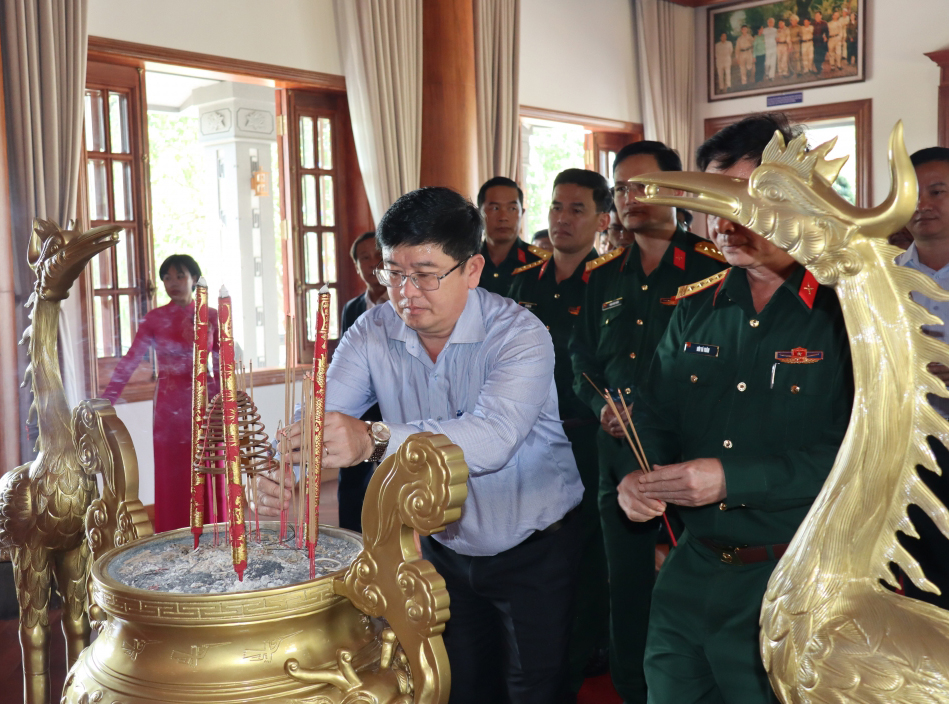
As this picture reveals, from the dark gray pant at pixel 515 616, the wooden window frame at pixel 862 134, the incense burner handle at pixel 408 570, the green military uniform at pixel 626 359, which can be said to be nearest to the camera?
the incense burner handle at pixel 408 570

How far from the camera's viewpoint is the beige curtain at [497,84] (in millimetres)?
6094

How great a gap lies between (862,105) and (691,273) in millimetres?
5630

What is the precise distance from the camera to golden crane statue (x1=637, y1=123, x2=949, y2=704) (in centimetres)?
78

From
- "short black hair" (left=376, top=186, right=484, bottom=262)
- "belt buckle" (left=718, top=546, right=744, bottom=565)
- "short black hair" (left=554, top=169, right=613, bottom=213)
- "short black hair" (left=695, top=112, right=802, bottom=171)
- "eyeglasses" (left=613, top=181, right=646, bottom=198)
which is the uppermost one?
"short black hair" (left=554, top=169, right=613, bottom=213)

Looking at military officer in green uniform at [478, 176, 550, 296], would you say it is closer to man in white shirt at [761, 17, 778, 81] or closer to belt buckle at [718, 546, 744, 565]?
belt buckle at [718, 546, 744, 565]

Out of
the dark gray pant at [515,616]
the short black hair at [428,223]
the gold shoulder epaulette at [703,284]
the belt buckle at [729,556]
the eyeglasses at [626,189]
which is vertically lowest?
the dark gray pant at [515,616]

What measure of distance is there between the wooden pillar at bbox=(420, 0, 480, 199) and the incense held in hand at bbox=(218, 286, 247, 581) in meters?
4.51

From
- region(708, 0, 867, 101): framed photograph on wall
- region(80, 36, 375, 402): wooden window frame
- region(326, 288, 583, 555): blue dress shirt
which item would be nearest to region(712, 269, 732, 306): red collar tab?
region(326, 288, 583, 555): blue dress shirt

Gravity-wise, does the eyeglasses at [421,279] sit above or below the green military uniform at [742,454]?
above

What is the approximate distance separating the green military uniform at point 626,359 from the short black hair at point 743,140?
914 millimetres

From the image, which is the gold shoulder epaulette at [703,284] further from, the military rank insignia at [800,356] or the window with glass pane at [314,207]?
the window with glass pane at [314,207]

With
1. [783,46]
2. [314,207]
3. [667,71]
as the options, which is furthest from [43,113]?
[783,46]

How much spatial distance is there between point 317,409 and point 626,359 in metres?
1.66

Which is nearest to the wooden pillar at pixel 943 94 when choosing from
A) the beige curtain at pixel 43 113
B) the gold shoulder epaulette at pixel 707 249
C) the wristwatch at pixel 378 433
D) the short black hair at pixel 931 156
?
the short black hair at pixel 931 156
